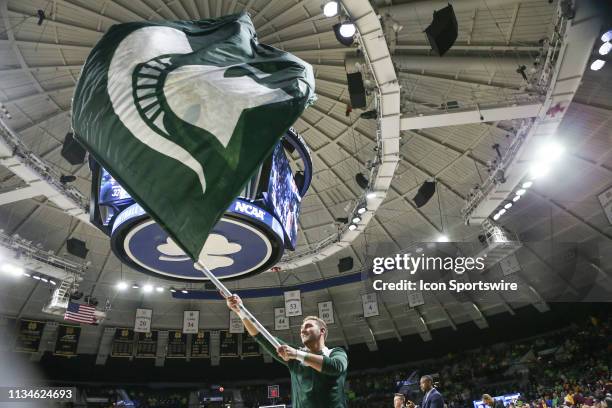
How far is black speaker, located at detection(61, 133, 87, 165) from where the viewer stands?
16.2 meters

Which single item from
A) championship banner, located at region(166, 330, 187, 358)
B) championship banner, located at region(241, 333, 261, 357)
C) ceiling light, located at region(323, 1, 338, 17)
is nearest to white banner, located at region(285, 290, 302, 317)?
championship banner, located at region(241, 333, 261, 357)

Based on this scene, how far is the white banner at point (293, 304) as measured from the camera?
26531 millimetres

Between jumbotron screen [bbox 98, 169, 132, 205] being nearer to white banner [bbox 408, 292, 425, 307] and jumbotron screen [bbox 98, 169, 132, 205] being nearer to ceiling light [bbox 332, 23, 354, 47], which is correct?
ceiling light [bbox 332, 23, 354, 47]

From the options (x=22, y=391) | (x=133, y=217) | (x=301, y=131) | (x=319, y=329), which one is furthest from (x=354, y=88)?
(x=22, y=391)

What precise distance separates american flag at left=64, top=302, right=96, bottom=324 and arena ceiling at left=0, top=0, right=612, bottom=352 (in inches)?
158

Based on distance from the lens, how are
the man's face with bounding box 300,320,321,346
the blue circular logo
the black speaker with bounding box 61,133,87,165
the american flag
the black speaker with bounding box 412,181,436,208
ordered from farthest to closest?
the american flag < the black speaker with bounding box 412,181,436,208 < the black speaker with bounding box 61,133,87,165 < the blue circular logo < the man's face with bounding box 300,320,321,346

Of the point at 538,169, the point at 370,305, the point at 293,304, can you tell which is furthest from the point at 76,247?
the point at 538,169

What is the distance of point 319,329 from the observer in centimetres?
364

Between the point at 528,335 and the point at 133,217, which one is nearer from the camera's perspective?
the point at 133,217

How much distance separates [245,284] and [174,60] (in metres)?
25.2

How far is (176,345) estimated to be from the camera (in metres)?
31.0

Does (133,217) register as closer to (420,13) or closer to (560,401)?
(420,13)

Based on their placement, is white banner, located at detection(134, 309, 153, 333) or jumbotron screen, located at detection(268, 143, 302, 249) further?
white banner, located at detection(134, 309, 153, 333)

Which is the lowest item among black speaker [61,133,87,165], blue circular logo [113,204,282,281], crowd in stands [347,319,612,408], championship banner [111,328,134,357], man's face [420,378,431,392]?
man's face [420,378,431,392]
